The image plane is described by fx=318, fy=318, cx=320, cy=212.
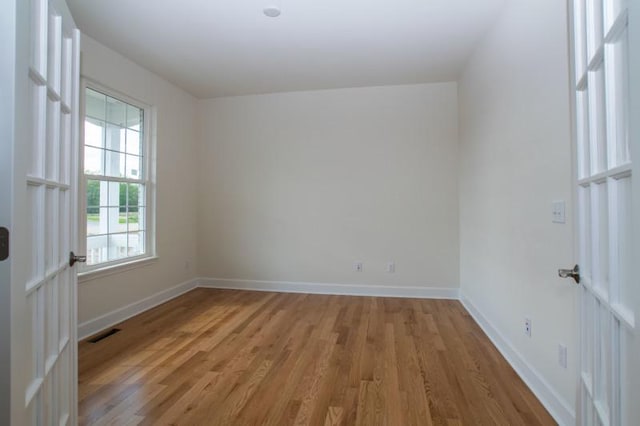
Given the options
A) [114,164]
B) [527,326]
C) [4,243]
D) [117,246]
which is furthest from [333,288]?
[4,243]

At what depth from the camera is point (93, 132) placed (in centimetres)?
309

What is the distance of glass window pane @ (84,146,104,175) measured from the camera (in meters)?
3.02

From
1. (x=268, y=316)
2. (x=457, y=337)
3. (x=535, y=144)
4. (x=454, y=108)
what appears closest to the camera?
(x=535, y=144)

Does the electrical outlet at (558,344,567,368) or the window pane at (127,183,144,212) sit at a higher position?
the window pane at (127,183,144,212)

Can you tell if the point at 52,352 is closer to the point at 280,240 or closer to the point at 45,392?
the point at 45,392

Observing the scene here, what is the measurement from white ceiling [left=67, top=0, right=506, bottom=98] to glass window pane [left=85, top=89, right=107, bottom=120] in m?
0.50

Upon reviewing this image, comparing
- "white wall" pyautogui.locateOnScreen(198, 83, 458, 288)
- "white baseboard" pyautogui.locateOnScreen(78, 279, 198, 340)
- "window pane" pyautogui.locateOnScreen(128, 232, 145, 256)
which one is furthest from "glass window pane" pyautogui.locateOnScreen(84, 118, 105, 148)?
"white baseboard" pyautogui.locateOnScreen(78, 279, 198, 340)

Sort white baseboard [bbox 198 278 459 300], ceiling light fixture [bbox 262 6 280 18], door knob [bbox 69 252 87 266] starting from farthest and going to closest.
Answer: white baseboard [bbox 198 278 459 300] → ceiling light fixture [bbox 262 6 280 18] → door knob [bbox 69 252 87 266]

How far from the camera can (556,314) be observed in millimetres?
1776

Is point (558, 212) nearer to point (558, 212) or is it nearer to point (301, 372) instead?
point (558, 212)

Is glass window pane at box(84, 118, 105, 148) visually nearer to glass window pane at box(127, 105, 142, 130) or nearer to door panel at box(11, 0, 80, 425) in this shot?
glass window pane at box(127, 105, 142, 130)

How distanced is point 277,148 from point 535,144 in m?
3.18

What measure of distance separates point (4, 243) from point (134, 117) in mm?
3367

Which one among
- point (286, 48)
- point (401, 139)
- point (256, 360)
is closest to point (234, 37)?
point (286, 48)
